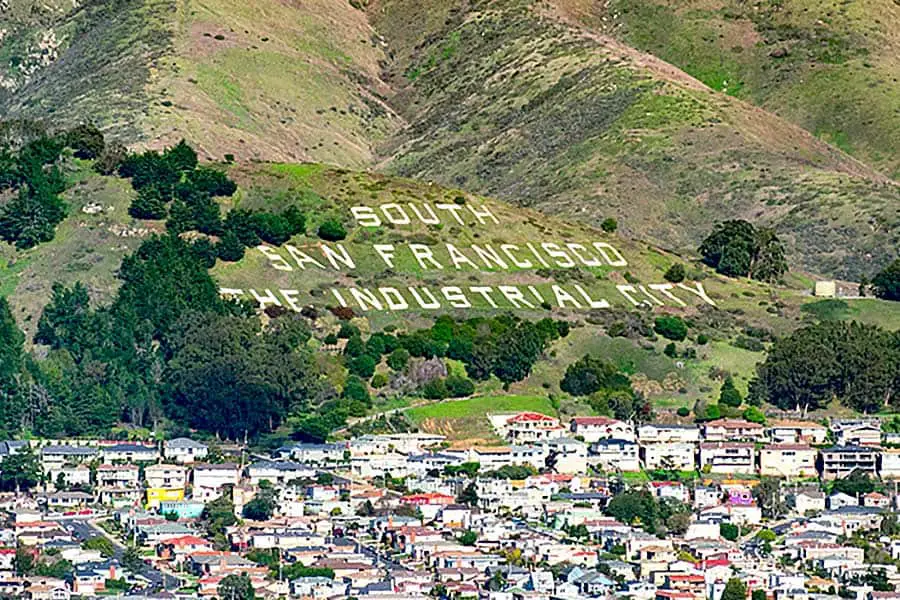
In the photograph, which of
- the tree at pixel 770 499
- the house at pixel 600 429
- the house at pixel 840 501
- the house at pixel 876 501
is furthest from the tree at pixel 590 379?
the house at pixel 876 501

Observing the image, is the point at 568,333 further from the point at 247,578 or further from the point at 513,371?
the point at 247,578

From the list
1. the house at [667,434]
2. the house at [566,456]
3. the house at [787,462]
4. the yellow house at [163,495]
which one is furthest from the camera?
the house at [667,434]

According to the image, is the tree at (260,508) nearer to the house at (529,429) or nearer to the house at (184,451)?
the house at (184,451)

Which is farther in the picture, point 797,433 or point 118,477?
point 797,433

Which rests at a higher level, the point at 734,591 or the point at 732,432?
the point at 732,432

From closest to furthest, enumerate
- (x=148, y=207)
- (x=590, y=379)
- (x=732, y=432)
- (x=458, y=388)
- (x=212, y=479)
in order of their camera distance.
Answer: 1. (x=212, y=479)
2. (x=732, y=432)
3. (x=458, y=388)
4. (x=590, y=379)
5. (x=148, y=207)

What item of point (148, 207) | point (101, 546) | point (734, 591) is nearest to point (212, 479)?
point (101, 546)

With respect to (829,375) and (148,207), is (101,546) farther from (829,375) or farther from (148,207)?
(148,207)
